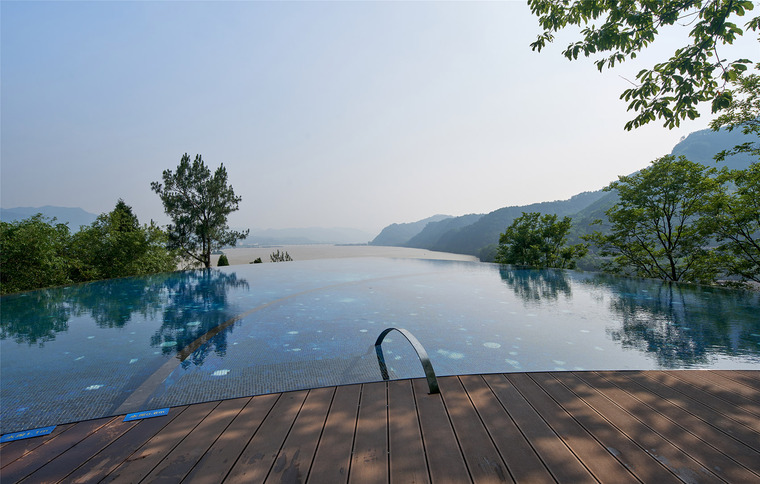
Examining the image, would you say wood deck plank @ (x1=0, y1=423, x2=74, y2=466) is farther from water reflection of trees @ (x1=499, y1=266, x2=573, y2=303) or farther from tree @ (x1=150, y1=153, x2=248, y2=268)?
tree @ (x1=150, y1=153, x2=248, y2=268)

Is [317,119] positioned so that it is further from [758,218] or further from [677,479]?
[677,479]

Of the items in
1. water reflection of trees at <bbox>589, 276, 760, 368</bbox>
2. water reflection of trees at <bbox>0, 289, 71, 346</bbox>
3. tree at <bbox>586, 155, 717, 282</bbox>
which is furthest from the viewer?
tree at <bbox>586, 155, 717, 282</bbox>

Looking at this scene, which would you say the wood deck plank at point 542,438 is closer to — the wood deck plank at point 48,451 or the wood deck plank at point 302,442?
the wood deck plank at point 302,442

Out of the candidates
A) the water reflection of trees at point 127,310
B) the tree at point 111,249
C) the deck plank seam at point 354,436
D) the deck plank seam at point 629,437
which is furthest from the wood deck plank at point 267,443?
the tree at point 111,249

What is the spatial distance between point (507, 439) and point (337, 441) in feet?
2.48

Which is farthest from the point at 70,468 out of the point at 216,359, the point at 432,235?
the point at 432,235

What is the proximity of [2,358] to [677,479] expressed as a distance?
5.37 m

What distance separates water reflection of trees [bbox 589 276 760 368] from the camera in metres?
2.68

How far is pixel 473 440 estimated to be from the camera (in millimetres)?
1273

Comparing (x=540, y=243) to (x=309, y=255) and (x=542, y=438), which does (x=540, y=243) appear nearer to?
(x=542, y=438)

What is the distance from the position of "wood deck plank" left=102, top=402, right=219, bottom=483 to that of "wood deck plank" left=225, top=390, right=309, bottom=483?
357 millimetres

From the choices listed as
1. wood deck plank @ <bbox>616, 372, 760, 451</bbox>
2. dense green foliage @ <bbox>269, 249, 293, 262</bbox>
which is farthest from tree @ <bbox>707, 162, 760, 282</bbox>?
dense green foliage @ <bbox>269, 249, 293, 262</bbox>

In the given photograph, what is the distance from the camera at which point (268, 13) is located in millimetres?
8664

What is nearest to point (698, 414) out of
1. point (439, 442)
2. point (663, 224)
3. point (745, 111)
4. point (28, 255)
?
point (439, 442)
